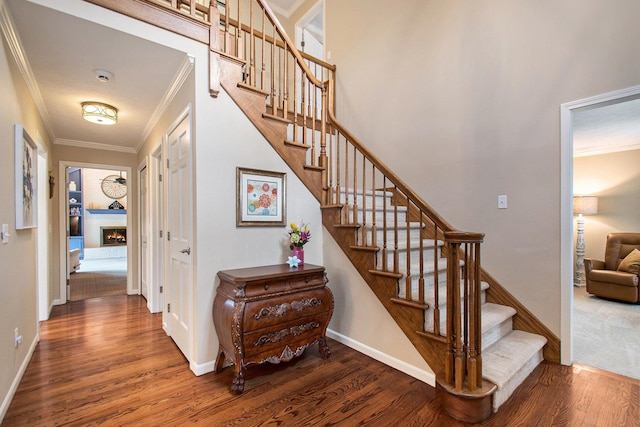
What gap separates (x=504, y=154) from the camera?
2.67 meters

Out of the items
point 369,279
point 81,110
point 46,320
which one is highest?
point 81,110

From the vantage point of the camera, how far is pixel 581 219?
511 centimetres

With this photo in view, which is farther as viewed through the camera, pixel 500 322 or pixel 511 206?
pixel 511 206

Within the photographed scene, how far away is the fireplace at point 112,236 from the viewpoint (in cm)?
1006

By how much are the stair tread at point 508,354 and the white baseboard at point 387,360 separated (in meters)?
0.39

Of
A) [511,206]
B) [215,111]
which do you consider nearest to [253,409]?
[215,111]

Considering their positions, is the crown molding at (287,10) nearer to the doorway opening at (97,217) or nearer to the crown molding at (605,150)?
the crown molding at (605,150)

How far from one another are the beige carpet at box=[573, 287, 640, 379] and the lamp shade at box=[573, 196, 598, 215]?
1547mm

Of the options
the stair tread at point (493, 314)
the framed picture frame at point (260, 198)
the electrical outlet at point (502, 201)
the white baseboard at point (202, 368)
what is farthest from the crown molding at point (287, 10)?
the white baseboard at point (202, 368)

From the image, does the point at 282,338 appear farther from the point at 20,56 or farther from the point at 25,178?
the point at 20,56

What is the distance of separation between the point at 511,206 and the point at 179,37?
308cm

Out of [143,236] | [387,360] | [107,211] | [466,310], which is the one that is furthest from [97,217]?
[466,310]

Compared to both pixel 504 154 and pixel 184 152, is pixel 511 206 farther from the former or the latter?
pixel 184 152

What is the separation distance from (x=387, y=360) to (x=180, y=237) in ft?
6.87
